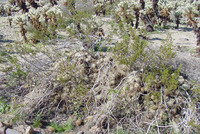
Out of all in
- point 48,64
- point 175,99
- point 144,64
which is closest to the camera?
point 175,99

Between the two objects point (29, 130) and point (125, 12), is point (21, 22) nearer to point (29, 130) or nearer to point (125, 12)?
point (125, 12)

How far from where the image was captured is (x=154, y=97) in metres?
3.92

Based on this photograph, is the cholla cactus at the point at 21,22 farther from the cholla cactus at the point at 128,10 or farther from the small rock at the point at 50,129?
the small rock at the point at 50,129

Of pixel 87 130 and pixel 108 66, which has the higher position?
pixel 108 66

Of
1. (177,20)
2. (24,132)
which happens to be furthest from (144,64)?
(177,20)

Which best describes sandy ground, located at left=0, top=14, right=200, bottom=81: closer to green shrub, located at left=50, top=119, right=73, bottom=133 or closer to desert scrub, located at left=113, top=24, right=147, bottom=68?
desert scrub, located at left=113, top=24, right=147, bottom=68

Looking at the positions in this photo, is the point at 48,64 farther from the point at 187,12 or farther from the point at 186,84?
the point at 187,12

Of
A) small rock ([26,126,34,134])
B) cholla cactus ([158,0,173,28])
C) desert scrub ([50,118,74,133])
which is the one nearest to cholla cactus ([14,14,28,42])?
desert scrub ([50,118,74,133])

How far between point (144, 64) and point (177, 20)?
39.3 feet

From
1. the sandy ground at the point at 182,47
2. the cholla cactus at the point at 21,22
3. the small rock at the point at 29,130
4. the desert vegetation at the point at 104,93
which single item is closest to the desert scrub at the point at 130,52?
the desert vegetation at the point at 104,93

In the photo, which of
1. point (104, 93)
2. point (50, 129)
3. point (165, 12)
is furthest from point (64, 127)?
point (165, 12)

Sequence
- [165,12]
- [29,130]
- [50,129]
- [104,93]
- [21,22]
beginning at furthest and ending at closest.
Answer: [165,12] < [21,22] < [104,93] < [50,129] < [29,130]

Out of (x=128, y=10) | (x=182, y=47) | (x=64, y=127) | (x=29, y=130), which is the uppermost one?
(x=128, y=10)

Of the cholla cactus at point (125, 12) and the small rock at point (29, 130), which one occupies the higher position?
the cholla cactus at point (125, 12)
